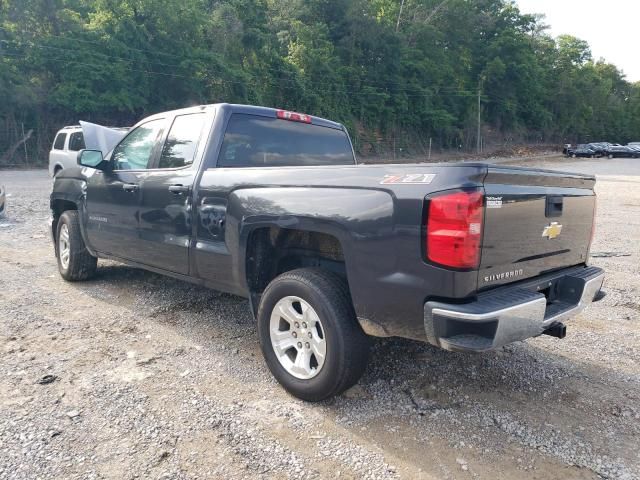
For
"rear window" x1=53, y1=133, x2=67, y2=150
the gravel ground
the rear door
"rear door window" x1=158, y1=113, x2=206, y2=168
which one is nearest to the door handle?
the rear door

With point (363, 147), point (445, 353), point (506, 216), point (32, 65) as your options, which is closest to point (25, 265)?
point (445, 353)

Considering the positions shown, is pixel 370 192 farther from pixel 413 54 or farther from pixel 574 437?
pixel 413 54

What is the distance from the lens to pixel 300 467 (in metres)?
2.46

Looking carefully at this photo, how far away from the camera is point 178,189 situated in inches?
156

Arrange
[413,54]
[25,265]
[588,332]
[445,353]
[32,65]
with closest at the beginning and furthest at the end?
[445,353] < [588,332] < [25,265] < [32,65] < [413,54]

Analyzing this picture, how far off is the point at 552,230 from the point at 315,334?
157 cm

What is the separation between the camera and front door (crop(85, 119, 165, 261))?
14.8ft

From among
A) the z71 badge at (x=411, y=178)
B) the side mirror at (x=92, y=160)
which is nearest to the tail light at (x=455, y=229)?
the z71 badge at (x=411, y=178)

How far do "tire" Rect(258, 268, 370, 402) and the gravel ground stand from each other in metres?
0.16

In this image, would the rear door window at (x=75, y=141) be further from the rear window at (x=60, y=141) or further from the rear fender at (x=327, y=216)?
the rear fender at (x=327, y=216)

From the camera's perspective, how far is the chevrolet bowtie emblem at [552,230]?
9.82 ft

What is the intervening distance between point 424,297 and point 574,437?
1175 millimetres

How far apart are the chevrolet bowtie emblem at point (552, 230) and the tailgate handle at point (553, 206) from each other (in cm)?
6

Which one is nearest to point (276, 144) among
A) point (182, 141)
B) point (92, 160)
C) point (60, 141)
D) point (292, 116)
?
point (292, 116)
